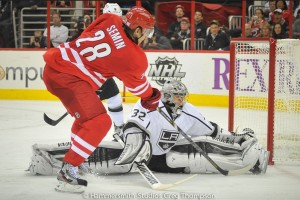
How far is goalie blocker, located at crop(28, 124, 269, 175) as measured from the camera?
16.3 feet

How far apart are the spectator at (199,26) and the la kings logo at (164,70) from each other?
0.52m

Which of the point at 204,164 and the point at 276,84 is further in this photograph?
the point at 276,84

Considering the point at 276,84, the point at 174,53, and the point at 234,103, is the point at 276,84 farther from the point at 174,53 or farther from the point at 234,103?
the point at 174,53

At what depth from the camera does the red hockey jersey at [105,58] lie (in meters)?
4.44

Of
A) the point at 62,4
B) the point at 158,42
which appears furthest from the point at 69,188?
the point at 62,4

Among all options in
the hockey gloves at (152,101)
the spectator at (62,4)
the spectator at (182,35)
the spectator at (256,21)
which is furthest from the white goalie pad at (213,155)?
the spectator at (62,4)

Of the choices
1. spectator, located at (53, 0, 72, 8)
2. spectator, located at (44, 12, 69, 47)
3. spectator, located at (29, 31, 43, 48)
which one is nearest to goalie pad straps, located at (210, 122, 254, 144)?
spectator, located at (44, 12, 69, 47)

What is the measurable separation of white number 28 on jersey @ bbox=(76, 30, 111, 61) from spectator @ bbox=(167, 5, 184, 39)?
606 cm

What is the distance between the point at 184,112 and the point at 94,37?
100cm

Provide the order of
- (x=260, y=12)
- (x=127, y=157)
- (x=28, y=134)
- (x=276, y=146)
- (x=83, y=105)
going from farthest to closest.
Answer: (x=260, y=12) → (x=28, y=134) → (x=276, y=146) → (x=127, y=157) → (x=83, y=105)

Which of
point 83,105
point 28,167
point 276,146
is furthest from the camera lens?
point 276,146

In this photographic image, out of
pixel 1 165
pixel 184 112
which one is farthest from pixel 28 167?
pixel 184 112

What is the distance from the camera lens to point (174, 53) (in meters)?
10.3

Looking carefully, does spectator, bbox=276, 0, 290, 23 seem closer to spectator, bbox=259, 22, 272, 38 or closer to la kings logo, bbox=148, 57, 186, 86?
spectator, bbox=259, 22, 272, 38
